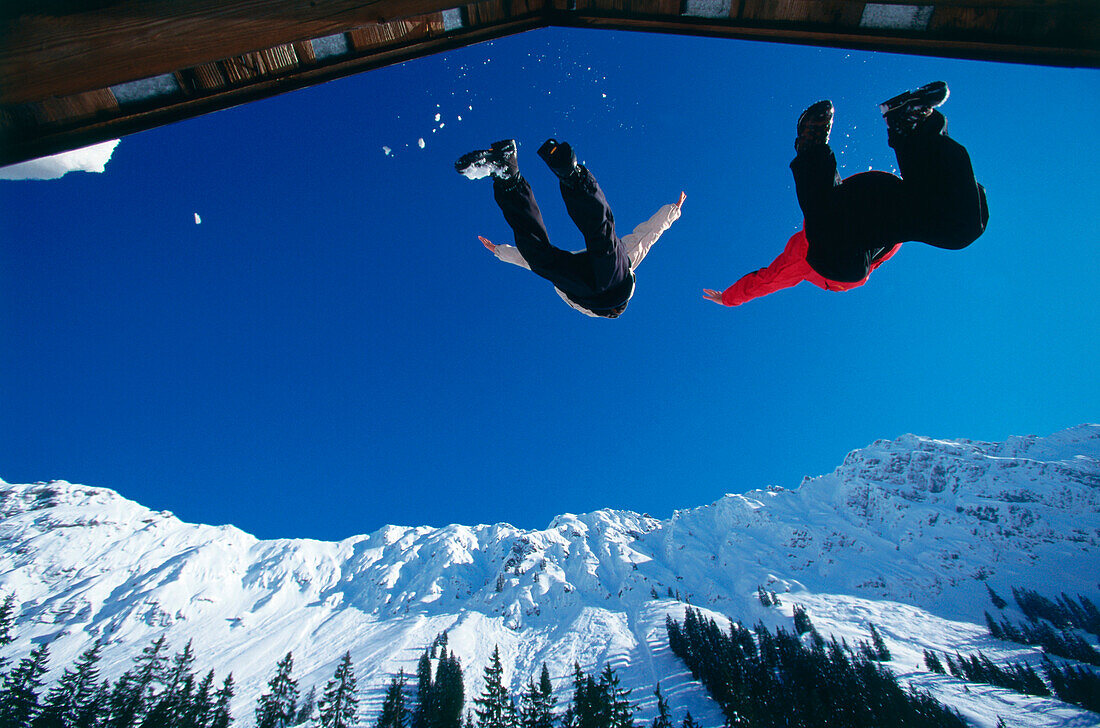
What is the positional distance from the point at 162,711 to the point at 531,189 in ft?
161

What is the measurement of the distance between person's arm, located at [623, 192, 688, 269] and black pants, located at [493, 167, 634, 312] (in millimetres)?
694

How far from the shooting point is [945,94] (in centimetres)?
255

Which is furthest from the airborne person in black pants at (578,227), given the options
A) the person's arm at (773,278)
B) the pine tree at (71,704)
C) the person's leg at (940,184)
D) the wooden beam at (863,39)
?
the pine tree at (71,704)

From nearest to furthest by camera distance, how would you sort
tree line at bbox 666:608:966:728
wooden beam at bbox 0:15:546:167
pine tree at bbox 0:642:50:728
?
wooden beam at bbox 0:15:546:167, pine tree at bbox 0:642:50:728, tree line at bbox 666:608:966:728

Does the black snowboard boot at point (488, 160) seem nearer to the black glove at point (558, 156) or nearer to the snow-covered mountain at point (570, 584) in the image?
the black glove at point (558, 156)

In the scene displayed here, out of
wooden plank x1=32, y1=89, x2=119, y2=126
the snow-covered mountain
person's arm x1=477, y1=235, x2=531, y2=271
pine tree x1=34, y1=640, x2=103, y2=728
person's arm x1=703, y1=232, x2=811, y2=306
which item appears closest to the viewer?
wooden plank x1=32, y1=89, x2=119, y2=126

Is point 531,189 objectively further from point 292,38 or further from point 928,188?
point 928,188

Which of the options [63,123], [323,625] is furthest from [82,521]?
[63,123]

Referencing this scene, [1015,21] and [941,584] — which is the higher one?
[941,584]

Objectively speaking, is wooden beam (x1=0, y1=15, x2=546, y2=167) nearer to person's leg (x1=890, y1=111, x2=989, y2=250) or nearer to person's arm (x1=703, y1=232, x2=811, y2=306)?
person's leg (x1=890, y1=111, x2=989, y2=250)

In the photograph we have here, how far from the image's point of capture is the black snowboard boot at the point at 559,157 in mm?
3039

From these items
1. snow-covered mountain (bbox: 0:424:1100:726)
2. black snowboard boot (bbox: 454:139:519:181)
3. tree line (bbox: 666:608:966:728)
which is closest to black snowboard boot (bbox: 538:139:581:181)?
black snowboard boot (bbox: 454:139:519:181)

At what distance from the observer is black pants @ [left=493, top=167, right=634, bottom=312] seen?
10.7ft

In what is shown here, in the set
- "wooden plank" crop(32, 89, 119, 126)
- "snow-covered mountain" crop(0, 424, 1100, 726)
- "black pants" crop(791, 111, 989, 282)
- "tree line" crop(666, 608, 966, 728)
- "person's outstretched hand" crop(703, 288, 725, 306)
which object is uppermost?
"snow-covered mountain" crop(0, 424, 1100, 726)
